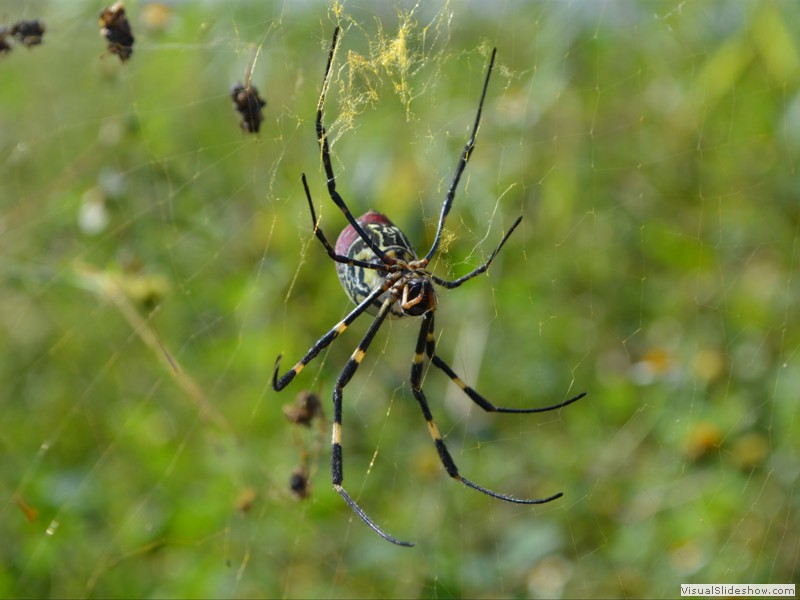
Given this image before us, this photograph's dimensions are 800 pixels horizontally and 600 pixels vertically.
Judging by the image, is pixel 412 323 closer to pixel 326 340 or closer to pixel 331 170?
pixel 326 340

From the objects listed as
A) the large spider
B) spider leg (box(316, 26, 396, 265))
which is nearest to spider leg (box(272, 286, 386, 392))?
the large spider

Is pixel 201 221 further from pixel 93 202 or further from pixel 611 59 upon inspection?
pixel 611 59

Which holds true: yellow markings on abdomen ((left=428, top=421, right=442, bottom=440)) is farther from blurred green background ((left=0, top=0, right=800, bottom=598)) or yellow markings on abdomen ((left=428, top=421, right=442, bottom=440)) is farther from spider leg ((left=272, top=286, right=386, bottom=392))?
spider leg ((left=272, top=286, right=386, bottom=392))

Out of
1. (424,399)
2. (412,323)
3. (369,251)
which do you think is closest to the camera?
(369,251)

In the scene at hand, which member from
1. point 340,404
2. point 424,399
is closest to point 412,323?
point 424,399

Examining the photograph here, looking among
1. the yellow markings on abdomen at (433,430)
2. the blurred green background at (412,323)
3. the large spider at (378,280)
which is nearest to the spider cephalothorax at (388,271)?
the large spider at (378,280)

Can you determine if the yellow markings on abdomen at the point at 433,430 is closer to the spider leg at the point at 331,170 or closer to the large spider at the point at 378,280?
the large spider at the point at 378,280
